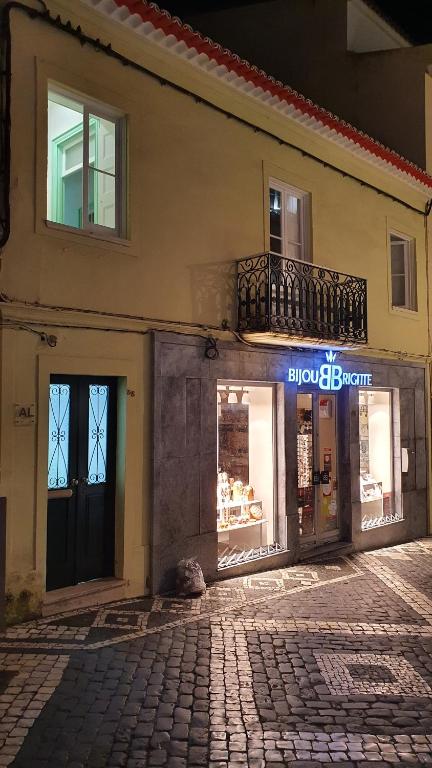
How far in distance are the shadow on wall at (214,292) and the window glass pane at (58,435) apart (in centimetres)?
216

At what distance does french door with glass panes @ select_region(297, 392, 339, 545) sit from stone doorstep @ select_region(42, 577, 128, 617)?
3.62 meters

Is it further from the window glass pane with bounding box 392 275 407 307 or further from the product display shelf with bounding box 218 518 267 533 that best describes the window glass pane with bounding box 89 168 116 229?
the window glass pane with bounding box 392 275 407 307

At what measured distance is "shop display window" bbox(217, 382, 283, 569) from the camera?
859 cm

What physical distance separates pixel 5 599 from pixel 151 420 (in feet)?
8.62

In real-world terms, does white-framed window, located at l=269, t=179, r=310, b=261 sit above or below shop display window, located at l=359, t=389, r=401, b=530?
above

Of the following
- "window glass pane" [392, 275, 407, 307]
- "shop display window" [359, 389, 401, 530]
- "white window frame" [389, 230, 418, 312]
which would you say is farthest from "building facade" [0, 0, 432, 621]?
"white window frame" [389, 230, 418, 312]

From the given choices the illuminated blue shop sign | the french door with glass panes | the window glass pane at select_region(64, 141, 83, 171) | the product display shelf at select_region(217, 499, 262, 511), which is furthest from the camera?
the french door with glass panes

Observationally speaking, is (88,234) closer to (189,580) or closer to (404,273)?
(189,580)

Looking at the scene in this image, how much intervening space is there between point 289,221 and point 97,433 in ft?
16.4

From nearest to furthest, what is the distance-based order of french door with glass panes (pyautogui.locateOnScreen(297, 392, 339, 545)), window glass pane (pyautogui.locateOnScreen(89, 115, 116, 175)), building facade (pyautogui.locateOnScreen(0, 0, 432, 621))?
building facade (pyautogui.locateOnScreen(0, 0, 432, 621))
window glass pane (pyautogui.locateOnScreen(89, 115, 116, 175))
french door with glass panes (pyautogui.locateOnScreen(297, 392, 339, 545))

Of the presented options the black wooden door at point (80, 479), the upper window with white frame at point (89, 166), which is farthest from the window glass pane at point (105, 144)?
the black wooden door at point (80, 479)

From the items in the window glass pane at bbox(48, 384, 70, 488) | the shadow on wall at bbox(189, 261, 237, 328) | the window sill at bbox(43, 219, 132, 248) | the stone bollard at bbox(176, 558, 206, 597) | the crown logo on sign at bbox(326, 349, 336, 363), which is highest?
the window sill at bbox(43, 219, 132, 248)

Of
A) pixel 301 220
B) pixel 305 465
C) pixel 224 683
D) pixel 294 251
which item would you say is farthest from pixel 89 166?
pixel 224 683

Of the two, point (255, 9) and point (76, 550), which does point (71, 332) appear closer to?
point (76, 550)
